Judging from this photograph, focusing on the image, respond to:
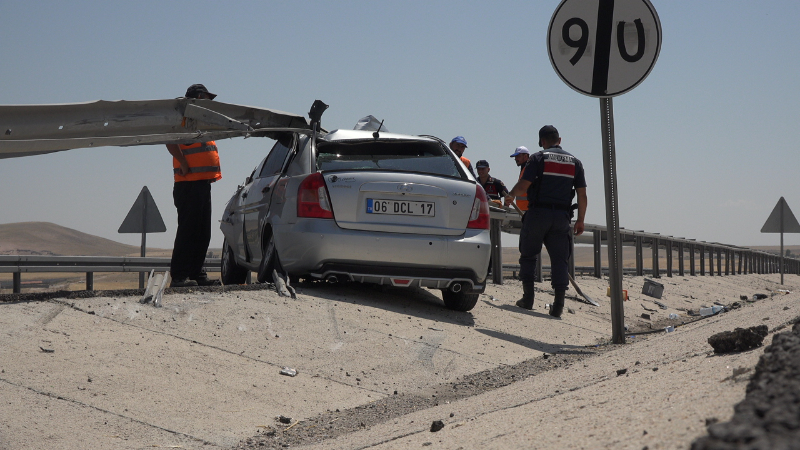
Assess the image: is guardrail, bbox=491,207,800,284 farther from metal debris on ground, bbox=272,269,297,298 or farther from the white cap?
metal debris on ground, bbox=272,269,297,298

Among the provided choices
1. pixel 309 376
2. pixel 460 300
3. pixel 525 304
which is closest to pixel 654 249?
pixel 525 304

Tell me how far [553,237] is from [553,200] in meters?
0.42

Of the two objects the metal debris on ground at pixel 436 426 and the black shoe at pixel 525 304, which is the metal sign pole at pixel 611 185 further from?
the metal debris on ground at pixel 436 426

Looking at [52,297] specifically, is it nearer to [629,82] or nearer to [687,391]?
[687,391]

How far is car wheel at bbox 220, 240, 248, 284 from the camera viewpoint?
411 inches

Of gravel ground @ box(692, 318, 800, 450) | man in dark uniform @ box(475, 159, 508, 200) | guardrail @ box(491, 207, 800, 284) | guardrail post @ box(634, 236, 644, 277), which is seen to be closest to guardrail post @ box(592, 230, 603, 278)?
guardrail @ box(491, 207, 800, 284)

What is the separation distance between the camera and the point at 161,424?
4242 millimetres

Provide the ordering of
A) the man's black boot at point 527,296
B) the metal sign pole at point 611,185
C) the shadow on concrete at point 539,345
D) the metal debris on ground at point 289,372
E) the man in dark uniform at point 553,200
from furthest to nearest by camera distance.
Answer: the man's black boot at point 527,296 < the man in dark uniform at point 553,200 < the metal sign pole at point 611,185 < the shadow on concrete at point 539,345 < the metal debris on ground at point 289,372

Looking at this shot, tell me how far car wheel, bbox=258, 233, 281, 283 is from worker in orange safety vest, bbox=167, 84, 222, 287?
0.70 m

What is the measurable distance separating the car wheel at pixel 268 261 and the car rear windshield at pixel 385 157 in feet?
3.18

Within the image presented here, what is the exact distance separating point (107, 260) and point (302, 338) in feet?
25.7

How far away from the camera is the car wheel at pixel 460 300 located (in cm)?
816

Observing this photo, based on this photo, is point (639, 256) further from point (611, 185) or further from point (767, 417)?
point (767, 417)

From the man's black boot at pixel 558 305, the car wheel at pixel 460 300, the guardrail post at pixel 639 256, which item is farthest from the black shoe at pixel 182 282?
the guardrail post at pixel 639 256
